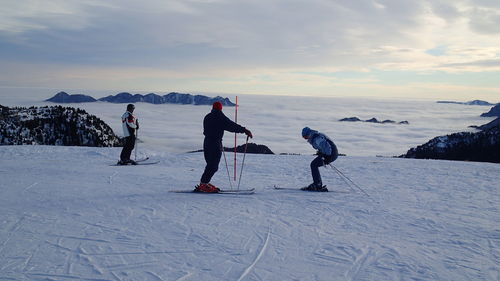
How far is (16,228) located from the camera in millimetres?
5645

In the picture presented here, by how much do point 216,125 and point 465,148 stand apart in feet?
152

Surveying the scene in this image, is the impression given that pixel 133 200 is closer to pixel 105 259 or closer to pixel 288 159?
pixel 105 259

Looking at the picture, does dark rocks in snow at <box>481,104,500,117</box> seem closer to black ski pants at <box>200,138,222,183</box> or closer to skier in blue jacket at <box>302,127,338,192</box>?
skier in blue jacket at <box>302,127,338,192</box>

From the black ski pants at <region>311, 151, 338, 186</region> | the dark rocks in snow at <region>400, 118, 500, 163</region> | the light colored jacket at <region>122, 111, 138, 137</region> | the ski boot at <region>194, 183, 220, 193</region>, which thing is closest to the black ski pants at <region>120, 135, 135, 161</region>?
the light colored jacket at <region>122, 111, 138, 137</region>

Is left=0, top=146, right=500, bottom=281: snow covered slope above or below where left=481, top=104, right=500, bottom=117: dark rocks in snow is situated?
below

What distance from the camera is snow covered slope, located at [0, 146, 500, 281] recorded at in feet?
14.2

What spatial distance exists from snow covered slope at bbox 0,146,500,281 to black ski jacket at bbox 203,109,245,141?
1523mm

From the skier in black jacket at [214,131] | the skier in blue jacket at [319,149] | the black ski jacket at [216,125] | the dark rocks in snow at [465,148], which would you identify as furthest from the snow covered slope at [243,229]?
the dark rocks in snow at [465,148]

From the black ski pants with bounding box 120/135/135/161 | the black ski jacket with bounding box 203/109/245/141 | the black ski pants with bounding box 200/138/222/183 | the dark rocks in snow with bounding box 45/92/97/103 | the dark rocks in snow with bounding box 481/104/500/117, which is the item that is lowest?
the black ski pants with bounding box 120/135/135/161

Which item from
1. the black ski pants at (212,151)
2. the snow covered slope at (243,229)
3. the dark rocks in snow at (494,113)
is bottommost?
the snow covered slope at (243,229)

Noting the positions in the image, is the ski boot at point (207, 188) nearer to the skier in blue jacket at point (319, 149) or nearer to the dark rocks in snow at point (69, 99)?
the skier in blue jacket at point (319, 149)

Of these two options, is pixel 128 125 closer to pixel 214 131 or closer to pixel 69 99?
pixel 214 131

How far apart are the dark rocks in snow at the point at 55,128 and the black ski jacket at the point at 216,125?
34651mm

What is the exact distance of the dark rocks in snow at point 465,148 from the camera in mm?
42375
